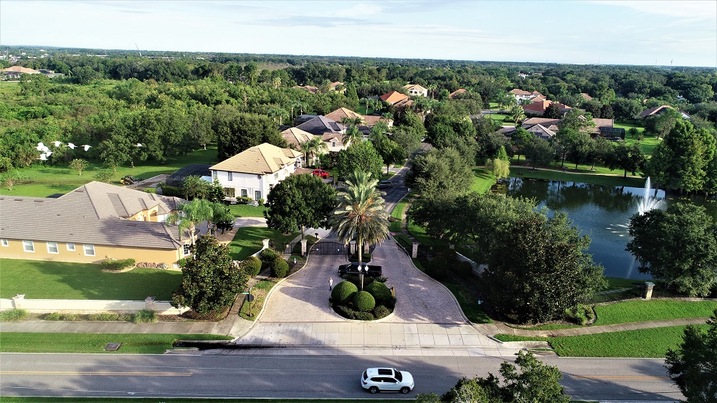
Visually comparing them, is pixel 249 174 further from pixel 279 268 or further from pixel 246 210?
pixel 279 268

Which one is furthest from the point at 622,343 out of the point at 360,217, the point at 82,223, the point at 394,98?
the point at 394,98

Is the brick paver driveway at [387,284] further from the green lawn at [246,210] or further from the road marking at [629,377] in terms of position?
the green lawn at [246,210]

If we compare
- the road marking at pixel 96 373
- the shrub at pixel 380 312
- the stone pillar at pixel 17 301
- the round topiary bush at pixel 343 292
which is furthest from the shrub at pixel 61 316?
the shrub at pixel 380 312

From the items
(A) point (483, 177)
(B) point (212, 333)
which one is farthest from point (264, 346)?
(A) point (483, 177)

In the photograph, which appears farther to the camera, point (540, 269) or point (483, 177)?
point (483, 177)

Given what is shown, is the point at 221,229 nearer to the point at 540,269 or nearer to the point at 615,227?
the point at 540,269
